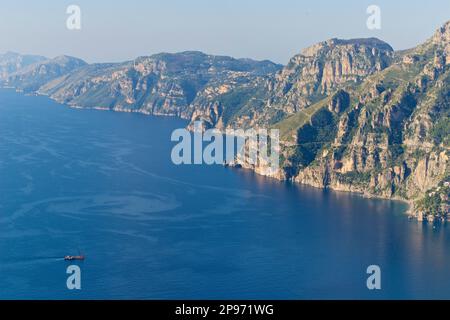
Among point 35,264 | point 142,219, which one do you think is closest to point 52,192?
point 142,219

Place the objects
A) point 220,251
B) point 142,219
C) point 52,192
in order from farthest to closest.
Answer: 1. point 52,192
2. point 142,219
3. point 220,251

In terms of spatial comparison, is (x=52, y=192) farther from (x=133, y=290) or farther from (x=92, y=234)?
(x=133, y=290)

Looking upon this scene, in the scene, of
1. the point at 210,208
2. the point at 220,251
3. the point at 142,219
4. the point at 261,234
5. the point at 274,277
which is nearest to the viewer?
the point at 274,277

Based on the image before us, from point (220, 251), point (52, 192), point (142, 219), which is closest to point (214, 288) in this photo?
point (220, 251)
